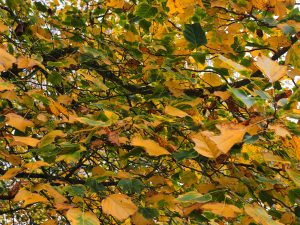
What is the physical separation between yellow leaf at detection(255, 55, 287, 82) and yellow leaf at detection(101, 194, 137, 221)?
1.98ft

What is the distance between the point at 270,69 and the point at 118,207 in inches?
25.3

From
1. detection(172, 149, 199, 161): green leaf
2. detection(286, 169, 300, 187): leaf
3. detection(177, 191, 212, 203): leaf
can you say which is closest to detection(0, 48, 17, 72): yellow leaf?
detection(172, 149, 199, 161): green leaf

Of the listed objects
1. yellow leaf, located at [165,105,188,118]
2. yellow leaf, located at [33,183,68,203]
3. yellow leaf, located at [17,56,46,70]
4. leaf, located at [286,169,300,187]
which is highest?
yellow leaf, located at [17,56,46,70]

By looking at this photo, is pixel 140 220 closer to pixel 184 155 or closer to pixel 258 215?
pixel 184 155

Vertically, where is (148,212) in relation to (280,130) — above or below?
below

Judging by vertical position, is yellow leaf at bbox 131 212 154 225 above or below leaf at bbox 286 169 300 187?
below

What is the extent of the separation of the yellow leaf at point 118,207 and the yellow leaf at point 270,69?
0.60 m

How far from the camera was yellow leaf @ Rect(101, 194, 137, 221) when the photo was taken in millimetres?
1178

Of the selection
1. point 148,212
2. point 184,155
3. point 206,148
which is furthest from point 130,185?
A: point 206,148

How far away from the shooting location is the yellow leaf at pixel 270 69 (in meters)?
1.04

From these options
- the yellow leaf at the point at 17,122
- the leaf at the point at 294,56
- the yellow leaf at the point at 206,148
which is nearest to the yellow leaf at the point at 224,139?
the yellow leaf at the point at 206,148

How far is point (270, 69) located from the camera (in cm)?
106

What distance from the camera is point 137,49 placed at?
2307mm

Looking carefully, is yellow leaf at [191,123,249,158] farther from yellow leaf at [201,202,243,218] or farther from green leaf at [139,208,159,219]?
green leaf at [139,208,159,219]
